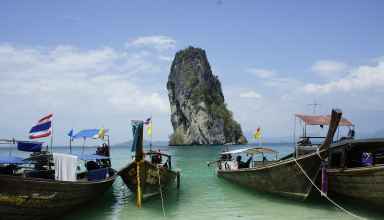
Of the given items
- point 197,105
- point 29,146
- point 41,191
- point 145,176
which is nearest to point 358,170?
point 145,176

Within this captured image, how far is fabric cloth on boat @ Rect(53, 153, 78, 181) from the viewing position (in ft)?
38.2

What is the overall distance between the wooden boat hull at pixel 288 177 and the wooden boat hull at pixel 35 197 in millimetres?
7018

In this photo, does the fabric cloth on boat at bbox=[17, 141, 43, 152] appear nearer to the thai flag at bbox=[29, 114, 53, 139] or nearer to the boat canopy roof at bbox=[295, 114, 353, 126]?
the thai flag at bbox=[29, 114, 53, 139]

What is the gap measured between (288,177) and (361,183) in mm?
2478

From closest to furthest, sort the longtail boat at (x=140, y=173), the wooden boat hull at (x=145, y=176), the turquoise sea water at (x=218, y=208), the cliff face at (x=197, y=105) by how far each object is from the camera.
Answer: the turquoise sea water at (x=218, y=208) → the longtail boat at (x=140, y=173) → the wooden boat hull at (x=145, y=176) → the cliff face at (x=197, y=105)

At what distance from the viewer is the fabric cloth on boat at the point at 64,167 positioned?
11.6m

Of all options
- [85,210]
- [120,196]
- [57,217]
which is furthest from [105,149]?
[57,217]

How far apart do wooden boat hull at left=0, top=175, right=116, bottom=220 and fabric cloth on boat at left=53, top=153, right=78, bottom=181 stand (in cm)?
66

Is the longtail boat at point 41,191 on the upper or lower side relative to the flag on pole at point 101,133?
lower

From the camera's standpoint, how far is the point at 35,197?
937 centimetres

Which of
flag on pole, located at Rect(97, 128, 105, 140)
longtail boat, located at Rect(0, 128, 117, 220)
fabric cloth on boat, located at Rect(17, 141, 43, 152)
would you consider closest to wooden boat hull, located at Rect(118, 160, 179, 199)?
longtail boat, located at Rect(0, 128, 117, 220)

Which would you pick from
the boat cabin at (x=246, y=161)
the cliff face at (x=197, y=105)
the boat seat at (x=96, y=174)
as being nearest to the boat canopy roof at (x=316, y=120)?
the boat cabin at (x=246, y=161)

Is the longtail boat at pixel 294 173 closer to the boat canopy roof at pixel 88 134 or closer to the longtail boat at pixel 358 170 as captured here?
the longtail boat at pixel 358 170

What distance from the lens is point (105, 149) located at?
744 inches
